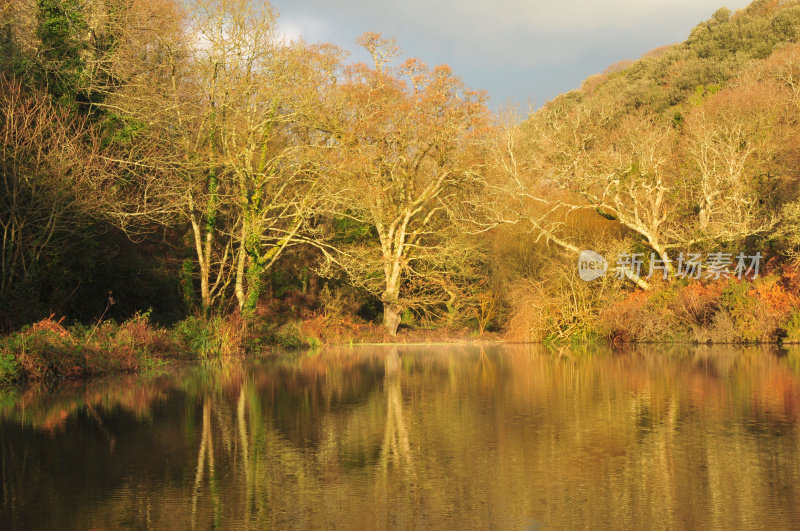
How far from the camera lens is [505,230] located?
1288 inches

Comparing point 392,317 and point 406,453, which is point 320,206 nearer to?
point 392,317

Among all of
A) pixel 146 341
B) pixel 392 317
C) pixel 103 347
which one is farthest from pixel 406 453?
pixel 392 317

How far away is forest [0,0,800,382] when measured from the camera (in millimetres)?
21078

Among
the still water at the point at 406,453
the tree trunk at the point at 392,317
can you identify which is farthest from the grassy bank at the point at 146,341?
the still water at the point at 406,453

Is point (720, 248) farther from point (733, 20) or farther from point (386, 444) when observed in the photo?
point (733, 20)

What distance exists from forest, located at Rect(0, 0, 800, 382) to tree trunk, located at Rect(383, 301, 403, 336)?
9 cm

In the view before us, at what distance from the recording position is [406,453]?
8625mm

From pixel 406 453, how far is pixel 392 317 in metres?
23.1

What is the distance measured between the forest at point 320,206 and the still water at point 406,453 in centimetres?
636

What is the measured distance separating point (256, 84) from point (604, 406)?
1791 cm

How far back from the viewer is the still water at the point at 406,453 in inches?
245

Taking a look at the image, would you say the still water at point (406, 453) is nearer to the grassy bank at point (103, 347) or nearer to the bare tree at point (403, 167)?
the grassy bank at point (103, 347)

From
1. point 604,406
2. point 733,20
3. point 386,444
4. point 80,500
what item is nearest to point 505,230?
point 604,406

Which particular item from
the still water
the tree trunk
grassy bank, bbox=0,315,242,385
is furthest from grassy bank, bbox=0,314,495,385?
the still water
